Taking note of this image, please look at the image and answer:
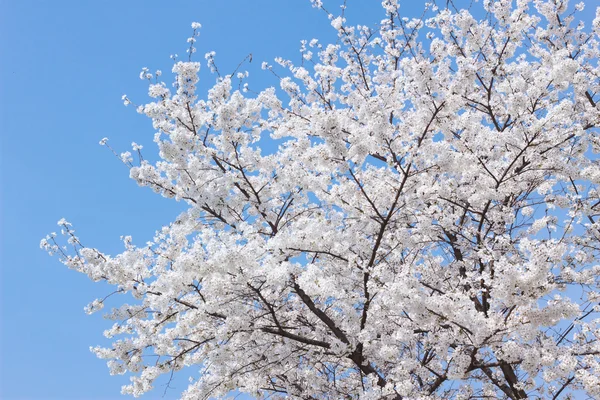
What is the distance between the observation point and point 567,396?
8539 millimetres

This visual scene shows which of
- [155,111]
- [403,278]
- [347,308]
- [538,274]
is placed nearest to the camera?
[538,274]

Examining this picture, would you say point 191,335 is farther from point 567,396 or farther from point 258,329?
point 567,396

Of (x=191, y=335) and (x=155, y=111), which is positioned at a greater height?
(x=155, y=111)

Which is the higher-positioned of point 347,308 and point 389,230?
point 389,230

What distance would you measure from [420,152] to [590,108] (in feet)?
13.6

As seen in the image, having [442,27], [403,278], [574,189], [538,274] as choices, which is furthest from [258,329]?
[442,27]

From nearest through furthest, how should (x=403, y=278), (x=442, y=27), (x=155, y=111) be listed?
(x=403, y=278) < (x=155, y=111) < (x=442, y=27)

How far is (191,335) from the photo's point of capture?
916 cm

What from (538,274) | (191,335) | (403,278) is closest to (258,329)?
(191,335)

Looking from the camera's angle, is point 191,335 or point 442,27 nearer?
point 191,335

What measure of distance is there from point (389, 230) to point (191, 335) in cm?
387

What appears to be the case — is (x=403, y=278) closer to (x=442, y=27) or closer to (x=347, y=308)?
(x=347, y=308)

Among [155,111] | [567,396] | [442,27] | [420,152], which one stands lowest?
[567,396]

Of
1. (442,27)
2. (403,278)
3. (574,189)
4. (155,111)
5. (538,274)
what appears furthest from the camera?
(442,27)
